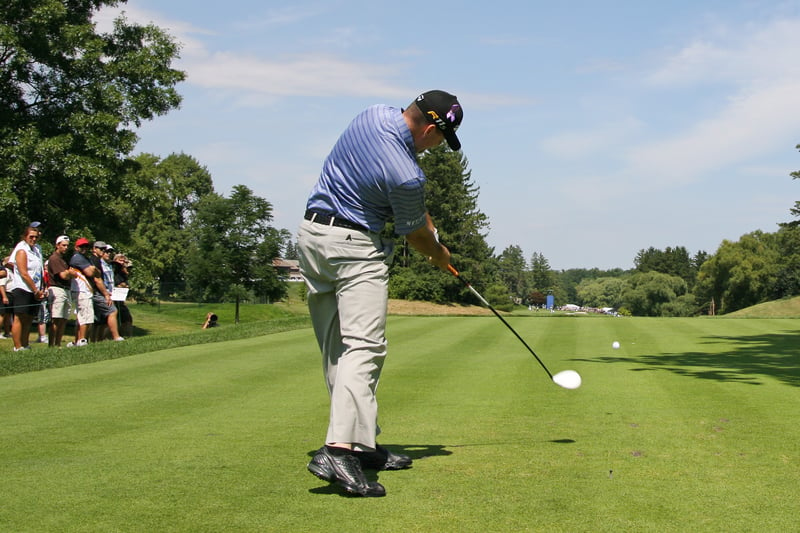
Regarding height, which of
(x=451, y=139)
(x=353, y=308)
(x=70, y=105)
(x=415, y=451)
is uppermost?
(x=70, y=105)

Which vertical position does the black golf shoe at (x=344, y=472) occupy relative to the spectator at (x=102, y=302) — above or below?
below

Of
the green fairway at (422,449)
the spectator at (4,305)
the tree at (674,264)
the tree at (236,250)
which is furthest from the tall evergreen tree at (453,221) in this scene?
the tree at (674,264)

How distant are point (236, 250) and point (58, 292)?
24.2 metres

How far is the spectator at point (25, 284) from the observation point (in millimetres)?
11834

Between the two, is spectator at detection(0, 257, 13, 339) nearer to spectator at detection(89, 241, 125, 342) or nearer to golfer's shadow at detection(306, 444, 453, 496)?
spectator at detection(89, 241, 125, 342)

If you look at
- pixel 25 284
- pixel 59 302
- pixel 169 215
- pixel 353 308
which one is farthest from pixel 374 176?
pixel 169 215

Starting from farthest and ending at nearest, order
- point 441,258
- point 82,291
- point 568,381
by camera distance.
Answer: point 82,291 < point 568,381 < point 441,258

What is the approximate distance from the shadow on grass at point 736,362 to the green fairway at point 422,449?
0.41ft

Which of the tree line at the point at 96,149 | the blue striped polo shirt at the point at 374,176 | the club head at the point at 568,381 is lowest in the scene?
the club head at the point at 568,381

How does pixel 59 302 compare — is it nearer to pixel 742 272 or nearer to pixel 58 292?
pixel 58 292

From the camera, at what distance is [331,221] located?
415cm

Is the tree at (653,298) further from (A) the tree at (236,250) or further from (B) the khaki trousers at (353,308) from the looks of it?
(B) the khaki trousers at (353,308)

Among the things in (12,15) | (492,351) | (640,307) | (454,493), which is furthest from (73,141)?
(640,307)

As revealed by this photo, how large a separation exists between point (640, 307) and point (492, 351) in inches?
4873
